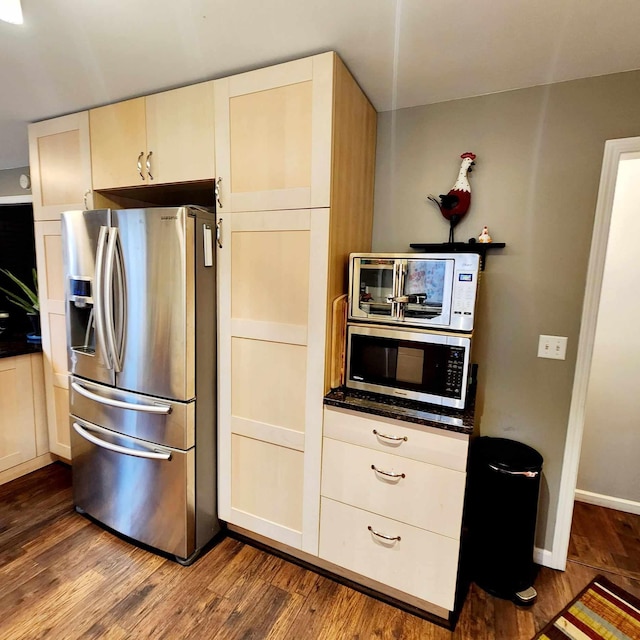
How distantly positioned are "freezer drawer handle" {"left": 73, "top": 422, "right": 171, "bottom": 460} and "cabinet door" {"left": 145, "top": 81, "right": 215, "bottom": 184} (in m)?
1.40

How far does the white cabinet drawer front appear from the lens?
1496 millimetres

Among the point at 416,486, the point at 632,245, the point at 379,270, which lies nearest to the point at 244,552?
the point at 416,486

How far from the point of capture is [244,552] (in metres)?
1.97

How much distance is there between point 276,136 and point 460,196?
947 mm

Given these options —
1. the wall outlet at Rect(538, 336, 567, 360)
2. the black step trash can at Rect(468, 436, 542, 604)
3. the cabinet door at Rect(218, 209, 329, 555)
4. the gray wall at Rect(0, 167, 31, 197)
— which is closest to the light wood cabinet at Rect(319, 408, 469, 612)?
the cabinet door at Rect(218, 209, 329, 555)

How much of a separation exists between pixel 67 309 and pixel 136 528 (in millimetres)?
1271

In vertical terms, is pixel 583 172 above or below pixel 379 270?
above

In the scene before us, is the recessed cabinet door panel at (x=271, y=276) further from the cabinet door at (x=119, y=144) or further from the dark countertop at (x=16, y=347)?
the dark countertop at (x=16, y=347)

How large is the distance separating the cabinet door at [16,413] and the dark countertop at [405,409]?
2.25m

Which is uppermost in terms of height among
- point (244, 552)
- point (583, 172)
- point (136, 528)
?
point (583, 172)

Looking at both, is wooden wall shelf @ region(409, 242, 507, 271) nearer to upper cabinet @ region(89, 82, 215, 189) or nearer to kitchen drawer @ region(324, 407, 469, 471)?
kitchen drawer @ region(324, 407, 469, 471)

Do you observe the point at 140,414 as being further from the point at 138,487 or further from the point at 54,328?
the point at 54,328

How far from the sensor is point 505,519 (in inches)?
65.6

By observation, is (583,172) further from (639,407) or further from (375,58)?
(639,407)
